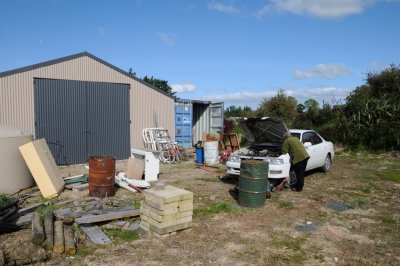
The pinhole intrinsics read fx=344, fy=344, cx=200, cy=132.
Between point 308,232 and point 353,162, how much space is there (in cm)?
A: 1088

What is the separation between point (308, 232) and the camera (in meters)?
6.38

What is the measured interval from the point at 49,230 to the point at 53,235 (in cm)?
15

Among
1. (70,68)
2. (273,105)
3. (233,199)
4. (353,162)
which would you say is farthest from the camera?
(273,105)

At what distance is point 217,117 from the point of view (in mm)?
19547

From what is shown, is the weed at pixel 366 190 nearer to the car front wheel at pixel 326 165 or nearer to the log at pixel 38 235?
the car front wheel at pixel 326 165

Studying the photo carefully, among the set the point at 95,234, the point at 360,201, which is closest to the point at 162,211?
the point at 95,234

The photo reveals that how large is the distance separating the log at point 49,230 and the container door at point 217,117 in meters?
13.6

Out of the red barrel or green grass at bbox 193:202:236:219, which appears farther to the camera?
the red barrel

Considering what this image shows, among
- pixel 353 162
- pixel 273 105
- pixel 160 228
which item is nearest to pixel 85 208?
pixel 160 228

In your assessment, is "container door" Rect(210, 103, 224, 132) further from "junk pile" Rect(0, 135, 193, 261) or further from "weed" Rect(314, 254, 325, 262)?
"weed" Rect(314, 254, 325, 262)

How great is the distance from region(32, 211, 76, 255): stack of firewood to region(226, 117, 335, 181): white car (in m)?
5.40

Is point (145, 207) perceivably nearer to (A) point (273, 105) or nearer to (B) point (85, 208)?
(B) point (85, 208)

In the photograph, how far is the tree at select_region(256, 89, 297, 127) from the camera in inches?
1307

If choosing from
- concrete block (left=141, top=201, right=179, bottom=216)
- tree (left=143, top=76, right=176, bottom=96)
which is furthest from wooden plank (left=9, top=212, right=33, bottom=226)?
tree (left=143, top=76, right=176, bottom=96)
